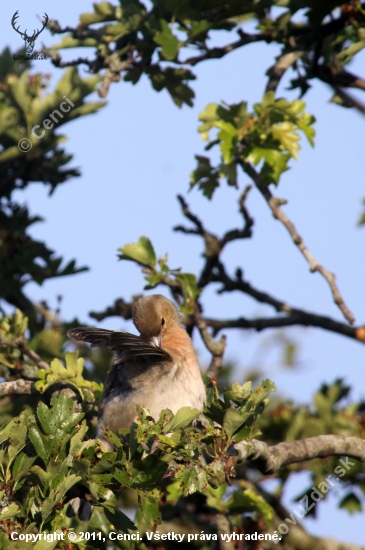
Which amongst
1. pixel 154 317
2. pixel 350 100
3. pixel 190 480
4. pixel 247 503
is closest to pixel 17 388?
pixel 154 317

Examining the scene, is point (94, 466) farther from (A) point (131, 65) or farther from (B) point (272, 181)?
(A) point (131, 65)

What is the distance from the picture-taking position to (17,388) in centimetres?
551

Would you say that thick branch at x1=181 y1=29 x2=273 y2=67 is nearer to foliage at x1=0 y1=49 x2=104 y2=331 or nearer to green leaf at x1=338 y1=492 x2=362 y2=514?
foliage at x1=0 y1=49 x2=104 y2=331

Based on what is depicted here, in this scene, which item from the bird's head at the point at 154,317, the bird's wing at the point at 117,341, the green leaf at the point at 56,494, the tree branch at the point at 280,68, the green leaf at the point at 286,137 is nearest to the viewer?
the green leaf at the point at 56,494

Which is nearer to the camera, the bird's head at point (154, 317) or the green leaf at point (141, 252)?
the bird's head at point (154, 317)

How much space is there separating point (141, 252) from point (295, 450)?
2.41 metres

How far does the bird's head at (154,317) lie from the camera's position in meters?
6.48

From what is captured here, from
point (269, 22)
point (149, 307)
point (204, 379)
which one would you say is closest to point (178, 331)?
point (149, 307)

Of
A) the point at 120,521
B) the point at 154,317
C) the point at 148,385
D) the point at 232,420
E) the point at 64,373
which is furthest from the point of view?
the point at 154,317

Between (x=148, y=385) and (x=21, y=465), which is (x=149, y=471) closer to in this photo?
(x=21, y=465)

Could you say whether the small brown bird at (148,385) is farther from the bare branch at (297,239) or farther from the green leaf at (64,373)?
the bare branch at (297,239)

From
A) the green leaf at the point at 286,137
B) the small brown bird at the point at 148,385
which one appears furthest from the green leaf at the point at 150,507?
the green leaf at the point at 286,137

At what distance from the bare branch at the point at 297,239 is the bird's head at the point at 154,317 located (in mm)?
1375

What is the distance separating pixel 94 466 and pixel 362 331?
3343mm
